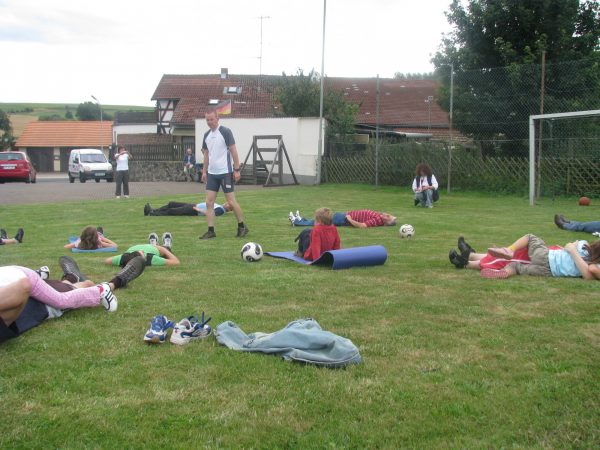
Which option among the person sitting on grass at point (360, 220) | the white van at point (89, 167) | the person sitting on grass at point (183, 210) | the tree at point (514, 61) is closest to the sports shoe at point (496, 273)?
the person sitting on grass at point (360, 220)

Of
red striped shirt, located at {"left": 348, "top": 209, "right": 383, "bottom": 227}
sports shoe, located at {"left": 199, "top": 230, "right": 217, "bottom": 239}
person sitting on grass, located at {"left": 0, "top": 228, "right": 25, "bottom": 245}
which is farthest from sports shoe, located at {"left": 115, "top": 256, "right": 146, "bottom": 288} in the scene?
red striped shirt, located at {"left": 348, "top": 209, "right": 383, "bottom": 227}

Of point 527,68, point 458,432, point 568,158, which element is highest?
point 527,68

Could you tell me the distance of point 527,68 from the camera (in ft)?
60.5

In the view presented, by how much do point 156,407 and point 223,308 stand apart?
2.08 metres

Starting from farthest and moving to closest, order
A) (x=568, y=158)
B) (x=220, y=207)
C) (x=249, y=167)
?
(x=249, y=167)
(x=568, y=158)
(x=220, y=207)

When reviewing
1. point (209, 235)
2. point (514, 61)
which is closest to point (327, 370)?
point (209, 235)

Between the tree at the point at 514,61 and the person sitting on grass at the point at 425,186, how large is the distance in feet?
13.4

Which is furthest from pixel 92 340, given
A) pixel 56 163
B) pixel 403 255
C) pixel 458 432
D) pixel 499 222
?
pixel 56 163

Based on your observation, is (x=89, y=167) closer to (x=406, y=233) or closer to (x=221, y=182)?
(x=221, y=182)

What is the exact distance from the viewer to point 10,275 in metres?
4.48

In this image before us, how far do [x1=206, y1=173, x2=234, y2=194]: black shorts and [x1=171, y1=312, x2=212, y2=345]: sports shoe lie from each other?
6.04 meters

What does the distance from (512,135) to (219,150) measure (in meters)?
11.3

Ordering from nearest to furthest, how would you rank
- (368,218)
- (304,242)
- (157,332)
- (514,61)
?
(157,332), (304,242), (368,218), (514,61)

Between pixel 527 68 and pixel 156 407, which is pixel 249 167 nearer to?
pixel 527 68
